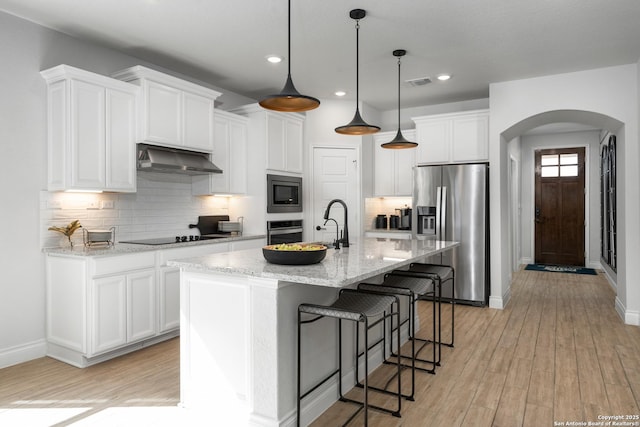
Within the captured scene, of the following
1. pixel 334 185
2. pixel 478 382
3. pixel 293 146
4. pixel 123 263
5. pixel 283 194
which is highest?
pixel 293 146

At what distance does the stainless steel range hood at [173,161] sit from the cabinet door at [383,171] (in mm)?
2726

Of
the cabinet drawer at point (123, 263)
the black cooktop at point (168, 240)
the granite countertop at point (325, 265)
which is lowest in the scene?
the cabinet drawer at point (123, 263)

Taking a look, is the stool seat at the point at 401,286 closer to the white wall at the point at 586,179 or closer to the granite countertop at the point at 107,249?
the granite countertop at the point at 107,249

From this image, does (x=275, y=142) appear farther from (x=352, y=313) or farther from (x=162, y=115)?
(x=352, y=313)

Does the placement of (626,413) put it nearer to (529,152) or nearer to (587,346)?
A: (587,346)

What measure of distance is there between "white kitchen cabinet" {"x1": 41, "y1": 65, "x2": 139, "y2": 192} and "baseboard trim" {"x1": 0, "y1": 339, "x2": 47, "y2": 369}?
50.8 inches

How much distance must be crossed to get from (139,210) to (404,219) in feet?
12.0

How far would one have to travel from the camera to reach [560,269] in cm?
802

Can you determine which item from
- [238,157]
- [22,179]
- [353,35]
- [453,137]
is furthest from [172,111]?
[453,137]

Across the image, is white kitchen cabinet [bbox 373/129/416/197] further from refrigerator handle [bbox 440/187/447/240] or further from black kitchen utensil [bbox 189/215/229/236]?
black kitchen utensil [bbox 189/215/229/236]

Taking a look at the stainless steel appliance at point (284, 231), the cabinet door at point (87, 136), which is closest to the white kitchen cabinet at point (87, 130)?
the cabinet door at point (87, 136)

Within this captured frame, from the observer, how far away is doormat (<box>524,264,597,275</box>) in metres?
7.83

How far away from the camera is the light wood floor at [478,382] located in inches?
Answer: 100

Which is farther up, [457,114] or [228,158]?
[457,114]
